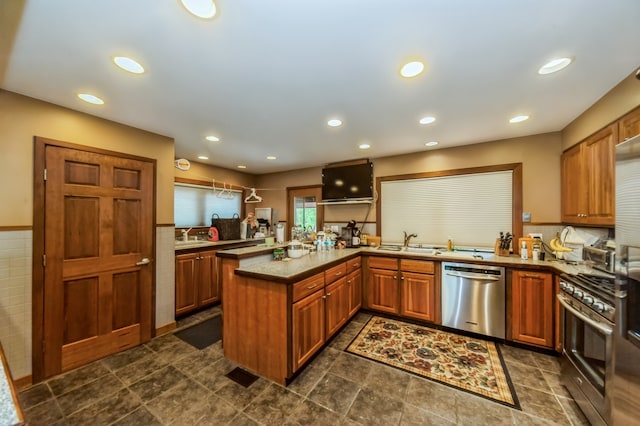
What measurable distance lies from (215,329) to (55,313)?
4.95 feet

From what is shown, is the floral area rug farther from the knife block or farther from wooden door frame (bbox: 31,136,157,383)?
wooden door frame (bbox: 31,136,157,383)

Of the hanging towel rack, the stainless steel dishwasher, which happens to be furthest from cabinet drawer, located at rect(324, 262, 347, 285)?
the hanging towel rack

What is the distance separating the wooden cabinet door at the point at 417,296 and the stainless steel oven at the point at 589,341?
1.22 meters

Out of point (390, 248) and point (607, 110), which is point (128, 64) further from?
point (607, 110)

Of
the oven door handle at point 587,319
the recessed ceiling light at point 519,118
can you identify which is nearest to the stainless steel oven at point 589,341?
the oven door handle at point 587,319

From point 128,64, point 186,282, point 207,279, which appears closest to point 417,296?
point 207,279

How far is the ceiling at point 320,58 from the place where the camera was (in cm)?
118

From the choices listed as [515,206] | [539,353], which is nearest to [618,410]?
[539,353]

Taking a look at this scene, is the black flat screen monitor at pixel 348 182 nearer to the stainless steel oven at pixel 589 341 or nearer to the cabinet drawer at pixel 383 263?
the cabinet drawer at pixel 383 263

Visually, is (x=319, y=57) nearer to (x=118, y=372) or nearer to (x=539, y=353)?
(x=118, y=372)

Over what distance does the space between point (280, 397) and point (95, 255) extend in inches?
90.0

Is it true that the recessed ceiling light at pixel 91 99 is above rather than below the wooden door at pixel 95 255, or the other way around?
above

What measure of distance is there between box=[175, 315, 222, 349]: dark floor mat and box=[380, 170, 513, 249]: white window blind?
2864 millimetres

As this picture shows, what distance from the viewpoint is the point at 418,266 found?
3100mm
